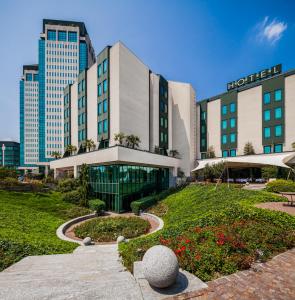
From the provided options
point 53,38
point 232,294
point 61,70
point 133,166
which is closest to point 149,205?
point 133,166

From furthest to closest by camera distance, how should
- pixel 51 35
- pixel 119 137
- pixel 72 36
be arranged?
1. pixel 72 36
2. pixel 51 35
3. pixel 119 137

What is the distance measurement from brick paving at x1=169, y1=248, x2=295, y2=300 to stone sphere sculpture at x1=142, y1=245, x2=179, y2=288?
0.43 m

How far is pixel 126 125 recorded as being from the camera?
3384cm

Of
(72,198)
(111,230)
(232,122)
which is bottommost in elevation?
(111,230)

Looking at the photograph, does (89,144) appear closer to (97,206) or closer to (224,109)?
(97,206)

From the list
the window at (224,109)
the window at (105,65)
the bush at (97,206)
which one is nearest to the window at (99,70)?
the window at (105,65)

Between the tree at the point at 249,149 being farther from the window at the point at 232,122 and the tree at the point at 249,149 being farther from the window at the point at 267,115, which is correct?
the window at the point at 267,115

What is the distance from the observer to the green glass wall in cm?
2741

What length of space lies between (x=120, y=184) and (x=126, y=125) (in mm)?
11262

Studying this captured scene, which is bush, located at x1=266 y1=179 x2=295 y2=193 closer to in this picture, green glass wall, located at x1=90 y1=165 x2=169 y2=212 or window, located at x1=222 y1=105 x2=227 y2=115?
green glass wall, located at x1=90 y1=165 x2=169 y2=212

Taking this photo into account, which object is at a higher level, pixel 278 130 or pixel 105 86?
pixel 105 86

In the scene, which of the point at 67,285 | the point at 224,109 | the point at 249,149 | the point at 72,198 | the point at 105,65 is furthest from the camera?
the point at 224,109

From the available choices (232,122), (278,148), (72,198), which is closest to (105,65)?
(72,198)

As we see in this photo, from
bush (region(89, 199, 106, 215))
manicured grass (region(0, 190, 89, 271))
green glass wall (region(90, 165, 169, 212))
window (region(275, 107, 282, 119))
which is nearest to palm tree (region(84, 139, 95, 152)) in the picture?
green glass wall (region(90, 165, 169, 212))
